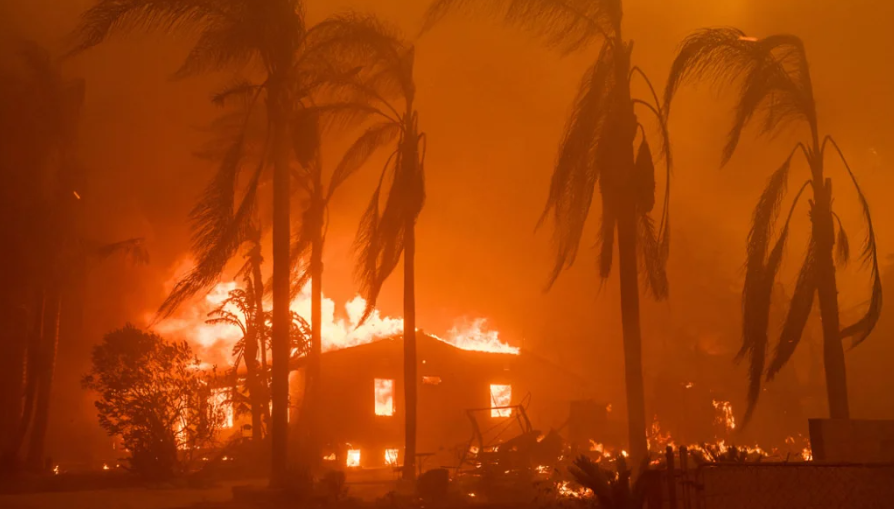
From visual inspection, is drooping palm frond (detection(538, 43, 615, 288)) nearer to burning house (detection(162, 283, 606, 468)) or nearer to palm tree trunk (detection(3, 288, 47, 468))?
burning house (detection(162, 283, 606, 468))

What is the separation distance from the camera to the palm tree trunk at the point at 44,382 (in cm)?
2527

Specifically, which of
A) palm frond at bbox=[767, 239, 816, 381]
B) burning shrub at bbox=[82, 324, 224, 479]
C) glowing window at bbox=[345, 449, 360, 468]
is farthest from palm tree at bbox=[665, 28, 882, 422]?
glowing window at bbox=[345, 449, 360, 468]

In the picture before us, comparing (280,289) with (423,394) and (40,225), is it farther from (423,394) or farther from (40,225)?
(423,394)

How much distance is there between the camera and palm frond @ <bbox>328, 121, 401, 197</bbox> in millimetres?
21594

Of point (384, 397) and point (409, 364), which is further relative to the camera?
point (384, 397)

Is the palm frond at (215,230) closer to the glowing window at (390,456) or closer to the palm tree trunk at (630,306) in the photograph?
the palm tree trunk at (630,306)

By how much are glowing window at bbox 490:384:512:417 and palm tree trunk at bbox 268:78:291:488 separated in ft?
73.9

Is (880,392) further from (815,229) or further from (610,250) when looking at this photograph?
(610,250)

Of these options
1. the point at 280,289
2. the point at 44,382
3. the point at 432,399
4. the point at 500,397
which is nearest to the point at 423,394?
the point at 432,399

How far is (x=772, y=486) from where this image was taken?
760 centimetres

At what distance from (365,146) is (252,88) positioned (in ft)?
18.4

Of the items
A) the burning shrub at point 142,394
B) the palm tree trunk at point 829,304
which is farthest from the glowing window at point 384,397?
the palm tree trunk at point 829,304

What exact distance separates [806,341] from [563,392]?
19.2 m

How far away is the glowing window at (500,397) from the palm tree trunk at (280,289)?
22.5 m
